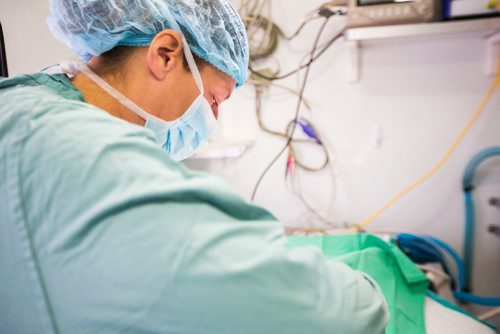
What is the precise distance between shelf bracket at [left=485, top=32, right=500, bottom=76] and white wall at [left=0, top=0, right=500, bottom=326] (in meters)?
0.02

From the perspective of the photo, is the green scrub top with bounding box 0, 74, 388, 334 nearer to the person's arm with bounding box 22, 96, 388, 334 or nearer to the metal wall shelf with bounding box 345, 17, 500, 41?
the person's arm with bounding box 22, 96, 388, 334

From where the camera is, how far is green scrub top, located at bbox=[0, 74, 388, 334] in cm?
34

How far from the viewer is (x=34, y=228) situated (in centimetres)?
37

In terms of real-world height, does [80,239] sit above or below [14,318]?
above

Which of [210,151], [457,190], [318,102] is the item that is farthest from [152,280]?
[457,190]

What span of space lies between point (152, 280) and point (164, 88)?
418 millimetres

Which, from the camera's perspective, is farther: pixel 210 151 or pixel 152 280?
pixel 210 151

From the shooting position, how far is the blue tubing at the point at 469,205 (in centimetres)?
127

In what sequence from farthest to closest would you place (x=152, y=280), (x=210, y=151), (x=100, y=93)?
(x=210, y=151) < (x=100, y=93) < (x=152, y=280)

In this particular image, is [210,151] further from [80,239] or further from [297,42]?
[80,239]

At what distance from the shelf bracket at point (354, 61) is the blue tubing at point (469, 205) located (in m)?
0.56

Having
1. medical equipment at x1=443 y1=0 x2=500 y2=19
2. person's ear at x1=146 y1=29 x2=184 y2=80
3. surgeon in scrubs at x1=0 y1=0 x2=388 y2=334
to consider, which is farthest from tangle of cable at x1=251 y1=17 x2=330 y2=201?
surgeon in scrubs at x1=0 y1=0 x2=388 y2=334

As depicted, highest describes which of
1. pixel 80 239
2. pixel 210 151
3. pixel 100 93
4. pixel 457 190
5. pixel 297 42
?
pixel 297 42

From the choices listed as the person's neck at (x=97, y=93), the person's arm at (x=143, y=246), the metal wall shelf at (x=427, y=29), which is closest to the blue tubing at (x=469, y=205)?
the metal wall shelf at (x=427, y=29)
